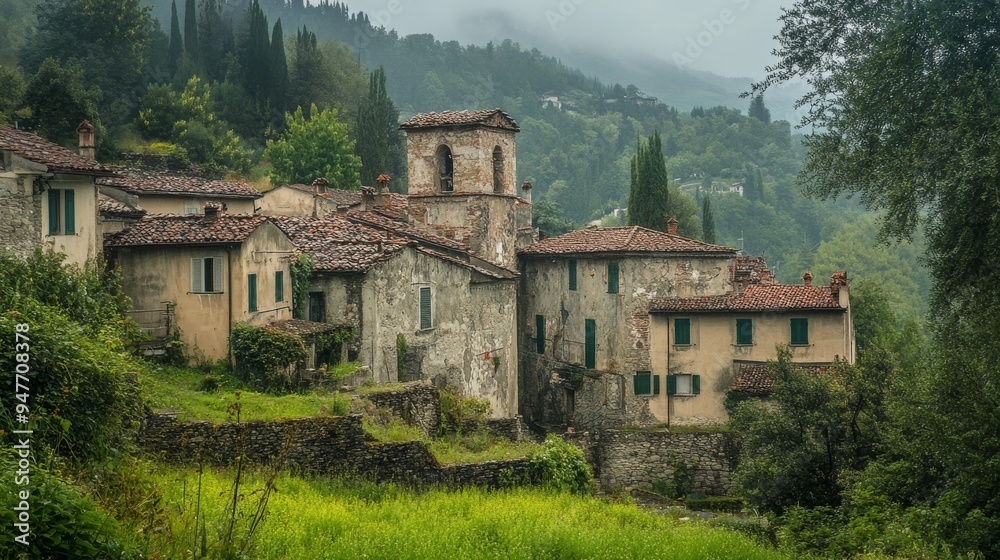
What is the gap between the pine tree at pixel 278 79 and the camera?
233 ft

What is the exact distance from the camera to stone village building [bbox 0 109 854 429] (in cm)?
2917

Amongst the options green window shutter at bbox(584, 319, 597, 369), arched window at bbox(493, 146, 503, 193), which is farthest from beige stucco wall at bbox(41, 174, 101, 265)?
green window shutter at bbox(584, 319, 597, 369)

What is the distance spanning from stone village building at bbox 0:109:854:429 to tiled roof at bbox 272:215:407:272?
0.07 m

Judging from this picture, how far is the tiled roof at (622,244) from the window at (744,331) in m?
2.83

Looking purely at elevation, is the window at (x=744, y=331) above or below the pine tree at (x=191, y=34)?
below

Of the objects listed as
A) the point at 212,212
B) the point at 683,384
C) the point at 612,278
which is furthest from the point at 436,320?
the point at 683,384

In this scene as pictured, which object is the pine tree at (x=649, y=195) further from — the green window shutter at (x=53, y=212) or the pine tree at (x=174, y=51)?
the green window shutter at (x=53, y=212)

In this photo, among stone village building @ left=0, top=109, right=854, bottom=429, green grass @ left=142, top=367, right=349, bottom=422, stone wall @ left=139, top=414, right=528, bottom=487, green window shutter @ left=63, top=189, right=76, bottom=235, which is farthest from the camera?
stone village building @ left=0, top=109, right=854, bottom=429

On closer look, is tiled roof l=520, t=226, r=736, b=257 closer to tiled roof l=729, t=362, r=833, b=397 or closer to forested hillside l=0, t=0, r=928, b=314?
tiled roof l=729, t=362, r=833, b=397

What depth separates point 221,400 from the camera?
20.2 meters

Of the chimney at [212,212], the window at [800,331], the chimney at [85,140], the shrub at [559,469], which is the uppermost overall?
the chimney at [85,140]

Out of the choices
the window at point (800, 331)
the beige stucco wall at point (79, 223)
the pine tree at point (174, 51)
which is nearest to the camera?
the beige stucco wall at point (79, 223)

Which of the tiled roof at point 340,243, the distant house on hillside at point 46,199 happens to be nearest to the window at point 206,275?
the distant house on hillside at point 46,199

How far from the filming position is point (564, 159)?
14575cm
